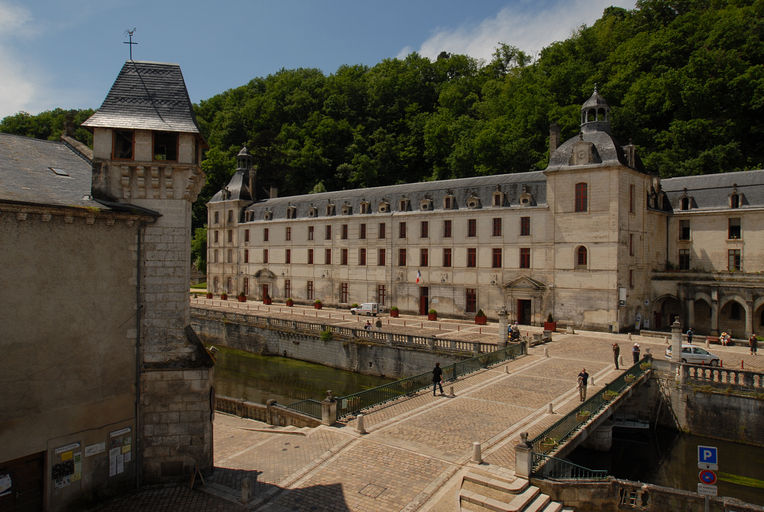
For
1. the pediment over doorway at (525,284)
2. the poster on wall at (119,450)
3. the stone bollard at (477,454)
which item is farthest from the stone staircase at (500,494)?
the pediment over doorway at (525,284)

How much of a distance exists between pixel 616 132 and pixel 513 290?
23.3m

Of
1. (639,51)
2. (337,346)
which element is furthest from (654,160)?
(337,346)

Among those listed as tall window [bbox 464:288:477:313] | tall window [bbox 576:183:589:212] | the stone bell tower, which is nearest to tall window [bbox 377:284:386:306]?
tall window [bbox 464:288:477:313]

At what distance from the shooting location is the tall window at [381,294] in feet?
137

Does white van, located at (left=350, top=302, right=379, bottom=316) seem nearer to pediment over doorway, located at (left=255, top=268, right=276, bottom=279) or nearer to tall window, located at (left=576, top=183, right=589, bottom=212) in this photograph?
pediment over doorway, located at (left=255, top=268, right=276, bottom=279)

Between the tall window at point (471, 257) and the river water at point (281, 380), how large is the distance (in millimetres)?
12204

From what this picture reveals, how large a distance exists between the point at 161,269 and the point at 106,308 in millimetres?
1449

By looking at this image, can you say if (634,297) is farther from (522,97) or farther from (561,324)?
(522,97)

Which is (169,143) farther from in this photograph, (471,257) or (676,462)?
(471,257)

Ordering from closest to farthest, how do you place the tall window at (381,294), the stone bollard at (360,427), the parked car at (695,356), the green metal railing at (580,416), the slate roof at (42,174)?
1. the slate roof at (42,174)
2. the green metal railing at (580,416)
3. the stone bollard at (360,427)
4. the parked car at (695,356)
5. the tall window at (381,294)

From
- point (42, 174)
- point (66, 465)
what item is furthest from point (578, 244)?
point (66, 465)

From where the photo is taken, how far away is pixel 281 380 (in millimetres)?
29422

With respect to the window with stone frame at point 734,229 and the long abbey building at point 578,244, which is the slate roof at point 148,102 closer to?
the long abbey building at point 578,244

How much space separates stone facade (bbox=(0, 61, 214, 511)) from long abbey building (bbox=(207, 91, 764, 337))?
85.1 feet
